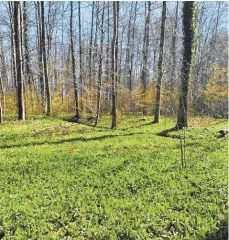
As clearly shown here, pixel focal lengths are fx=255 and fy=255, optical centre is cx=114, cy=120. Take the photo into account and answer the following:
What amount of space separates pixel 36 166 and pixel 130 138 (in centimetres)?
454

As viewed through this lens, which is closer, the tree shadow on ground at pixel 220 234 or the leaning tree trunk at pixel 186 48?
the tree shadow on ground at pixel 220 234

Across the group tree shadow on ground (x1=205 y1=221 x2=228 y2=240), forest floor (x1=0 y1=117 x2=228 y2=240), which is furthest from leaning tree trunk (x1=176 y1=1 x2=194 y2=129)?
tree shadow on ground (x1=205 y1=221 x2=228 y2=240)

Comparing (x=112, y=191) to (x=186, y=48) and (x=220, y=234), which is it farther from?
(x=186, y=48)

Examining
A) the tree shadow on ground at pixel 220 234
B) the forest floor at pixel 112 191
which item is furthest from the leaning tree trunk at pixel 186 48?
the tree shadow on ground at pixel 220 234

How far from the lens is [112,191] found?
5297mm

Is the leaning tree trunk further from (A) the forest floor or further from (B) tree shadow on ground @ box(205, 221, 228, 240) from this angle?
(B) tree shadow on ground @ box(205, 221, 228, 240)

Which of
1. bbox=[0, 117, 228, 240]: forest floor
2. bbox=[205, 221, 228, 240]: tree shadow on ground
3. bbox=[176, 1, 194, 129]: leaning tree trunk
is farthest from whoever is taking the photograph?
bbox=[176, 1, 194, 129]: leaning tree trunk

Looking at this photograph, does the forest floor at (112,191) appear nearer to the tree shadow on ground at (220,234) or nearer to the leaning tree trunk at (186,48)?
the tree shadow on ground at (220,234)

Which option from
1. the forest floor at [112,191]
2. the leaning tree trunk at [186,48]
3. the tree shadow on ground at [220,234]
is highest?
the leaning tree trunk at [186,48]

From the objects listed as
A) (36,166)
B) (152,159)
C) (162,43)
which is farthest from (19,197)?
(162,43)

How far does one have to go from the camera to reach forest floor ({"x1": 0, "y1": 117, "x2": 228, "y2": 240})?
403 centimetres

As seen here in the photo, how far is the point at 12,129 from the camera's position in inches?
447

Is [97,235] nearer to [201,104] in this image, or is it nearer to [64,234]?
[64,234]

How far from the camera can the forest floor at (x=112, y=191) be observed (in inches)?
159
